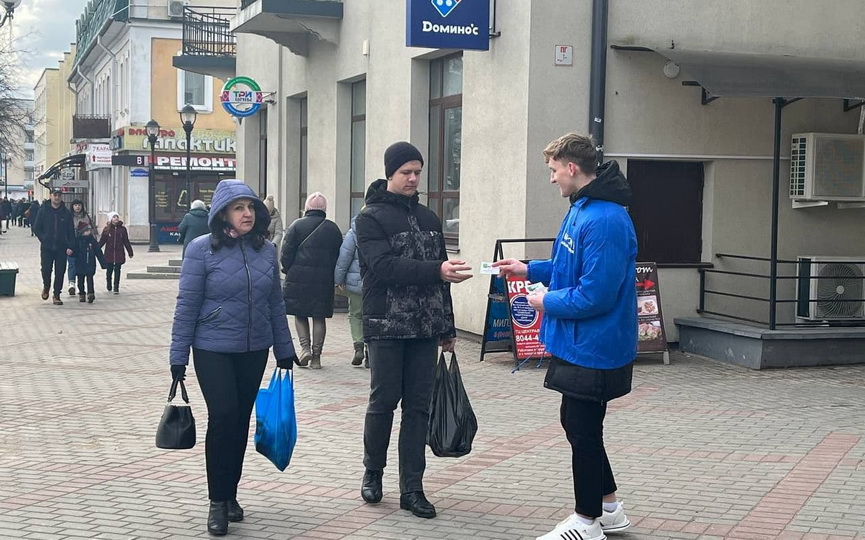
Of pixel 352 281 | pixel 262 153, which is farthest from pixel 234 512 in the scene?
pixel 262 153

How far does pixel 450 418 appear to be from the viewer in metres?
6.06

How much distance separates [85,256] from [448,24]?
9429 millimetres

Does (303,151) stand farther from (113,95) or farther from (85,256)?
(113,95)

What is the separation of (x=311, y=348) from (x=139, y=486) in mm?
5194

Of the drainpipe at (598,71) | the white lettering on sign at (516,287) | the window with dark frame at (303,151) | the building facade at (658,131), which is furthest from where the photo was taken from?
the window with dark frame at (303,151)

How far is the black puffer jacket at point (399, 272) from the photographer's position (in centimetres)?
593

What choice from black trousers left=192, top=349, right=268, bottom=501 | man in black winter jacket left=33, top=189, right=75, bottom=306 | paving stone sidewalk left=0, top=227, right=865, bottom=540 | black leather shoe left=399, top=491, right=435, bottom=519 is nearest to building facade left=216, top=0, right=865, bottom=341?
paving stone sidewalk left=0, top=227, right=865, bottom=540

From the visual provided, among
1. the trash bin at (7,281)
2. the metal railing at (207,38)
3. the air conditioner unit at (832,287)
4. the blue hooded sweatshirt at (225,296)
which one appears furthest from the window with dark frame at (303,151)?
the blue hooded sweatshirt at (225,296)

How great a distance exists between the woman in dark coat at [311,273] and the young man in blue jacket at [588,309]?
629 cm

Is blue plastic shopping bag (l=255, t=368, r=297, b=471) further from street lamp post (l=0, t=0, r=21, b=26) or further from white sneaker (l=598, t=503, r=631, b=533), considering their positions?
street lamp post (l=0, t=0, r=21, b=26)

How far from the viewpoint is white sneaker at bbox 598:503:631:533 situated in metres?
5.60

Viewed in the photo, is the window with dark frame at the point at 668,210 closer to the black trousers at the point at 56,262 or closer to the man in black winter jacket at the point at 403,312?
the man in black winter jacket at the point at 403,312

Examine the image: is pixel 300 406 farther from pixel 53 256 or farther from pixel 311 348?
pixel 53 256

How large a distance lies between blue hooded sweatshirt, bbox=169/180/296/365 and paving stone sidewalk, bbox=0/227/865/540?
3.09 feet
